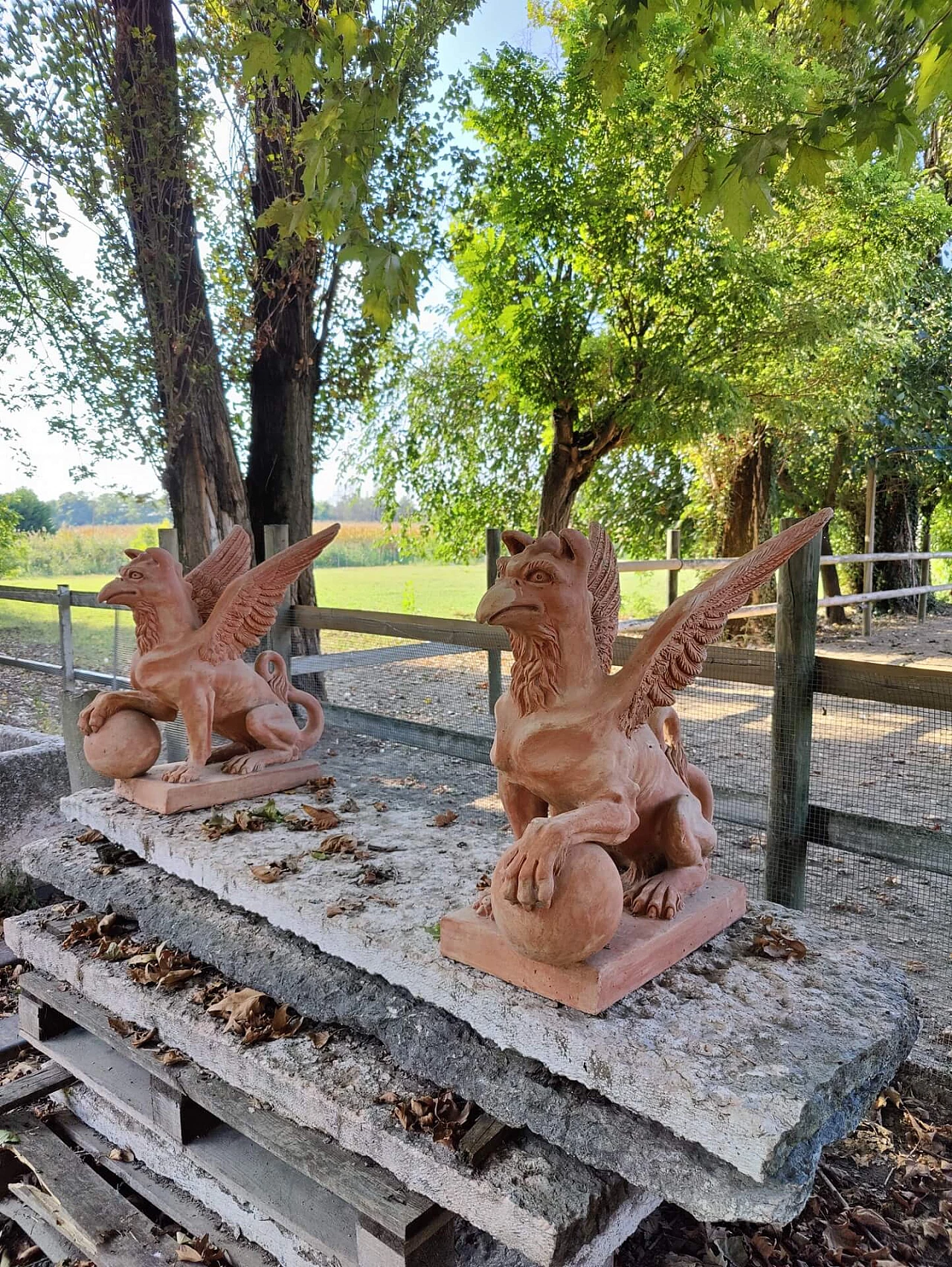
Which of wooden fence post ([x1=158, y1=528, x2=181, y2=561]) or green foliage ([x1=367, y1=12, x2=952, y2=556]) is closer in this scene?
wooden fence post ([x1=158, y1=528, x2=181, y2=561])

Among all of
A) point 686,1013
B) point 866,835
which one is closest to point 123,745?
point 686,1013

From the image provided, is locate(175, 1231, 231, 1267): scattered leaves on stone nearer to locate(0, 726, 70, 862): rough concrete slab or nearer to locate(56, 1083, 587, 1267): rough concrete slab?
locate(56, 1083, 587, 1267): rough concrete slab

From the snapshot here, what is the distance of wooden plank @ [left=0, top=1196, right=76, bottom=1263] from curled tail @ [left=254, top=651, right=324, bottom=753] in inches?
55.8

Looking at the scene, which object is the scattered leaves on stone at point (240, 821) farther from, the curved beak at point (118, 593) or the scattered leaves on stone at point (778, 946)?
the scattered leaves on stone at point (778, 946)

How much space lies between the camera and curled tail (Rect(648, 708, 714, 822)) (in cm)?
186

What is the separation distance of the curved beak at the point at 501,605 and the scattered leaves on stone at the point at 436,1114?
93 cm

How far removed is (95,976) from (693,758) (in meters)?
4.42

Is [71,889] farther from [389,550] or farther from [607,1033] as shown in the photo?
[389,550]

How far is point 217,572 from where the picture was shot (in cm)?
267

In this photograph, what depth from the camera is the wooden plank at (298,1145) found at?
4.99 feet

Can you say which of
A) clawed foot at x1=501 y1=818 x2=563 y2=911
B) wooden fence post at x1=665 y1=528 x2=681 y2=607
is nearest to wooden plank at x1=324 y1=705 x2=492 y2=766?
clawed foot at x1=501 y1=818 x2=563 y2=911

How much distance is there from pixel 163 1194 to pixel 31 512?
1077cm

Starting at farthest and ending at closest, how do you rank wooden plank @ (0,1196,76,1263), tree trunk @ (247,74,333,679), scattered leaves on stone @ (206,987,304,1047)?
tree trunk @ (247,74,333,679), wooden plank @ (0,1196,76,1263), scattered leaves on stone @ (206,987,304,1047)

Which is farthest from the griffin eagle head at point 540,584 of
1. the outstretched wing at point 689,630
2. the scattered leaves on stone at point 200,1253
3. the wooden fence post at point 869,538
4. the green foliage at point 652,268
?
the wooden fence post at point 869,538
